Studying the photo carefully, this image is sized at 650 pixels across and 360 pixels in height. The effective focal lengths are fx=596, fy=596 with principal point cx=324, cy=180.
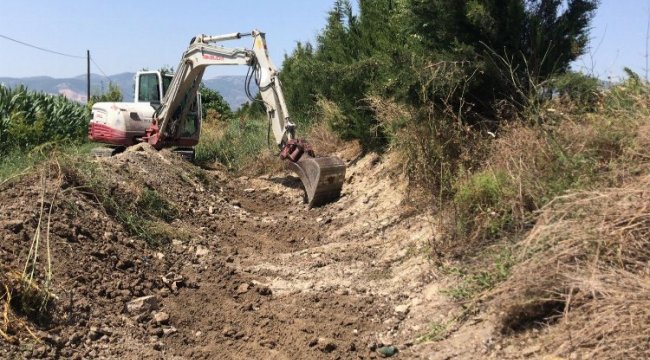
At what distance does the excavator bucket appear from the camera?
9.53 m

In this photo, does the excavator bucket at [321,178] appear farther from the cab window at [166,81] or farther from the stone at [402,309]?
the cab window at [166,81]

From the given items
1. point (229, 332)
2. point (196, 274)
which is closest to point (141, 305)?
point (229, 332)

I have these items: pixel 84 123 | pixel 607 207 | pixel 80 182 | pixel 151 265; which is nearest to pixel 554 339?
pixel 607 207

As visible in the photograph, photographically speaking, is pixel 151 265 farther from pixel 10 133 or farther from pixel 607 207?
pixel 10 133

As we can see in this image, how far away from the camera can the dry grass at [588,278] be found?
3117 mm

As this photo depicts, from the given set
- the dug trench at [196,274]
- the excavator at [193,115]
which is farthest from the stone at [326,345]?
Result: the excavator at [193,115]

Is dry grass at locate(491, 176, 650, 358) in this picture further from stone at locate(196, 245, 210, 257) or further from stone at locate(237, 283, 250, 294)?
stone at locate(196, 245, 210, 257)

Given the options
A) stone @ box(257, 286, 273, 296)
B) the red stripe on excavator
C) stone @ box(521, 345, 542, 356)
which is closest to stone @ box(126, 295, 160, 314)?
stone @ box(257, 286, 273, 296)

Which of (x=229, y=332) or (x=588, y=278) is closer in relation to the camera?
(x=588, y=278)

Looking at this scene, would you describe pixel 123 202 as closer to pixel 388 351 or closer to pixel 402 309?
pixel 402 309

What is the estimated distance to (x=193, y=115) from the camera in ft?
43.5

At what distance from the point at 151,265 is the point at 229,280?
849mm

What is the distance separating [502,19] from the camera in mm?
6461

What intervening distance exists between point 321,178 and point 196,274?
3424 mm
